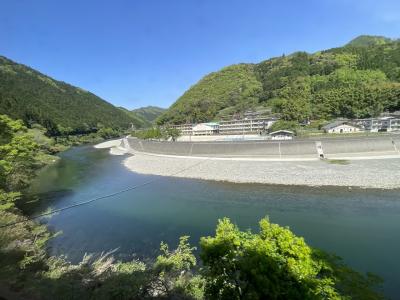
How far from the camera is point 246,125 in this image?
77.2 m

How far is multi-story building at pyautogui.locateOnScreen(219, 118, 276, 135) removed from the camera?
2847 inches

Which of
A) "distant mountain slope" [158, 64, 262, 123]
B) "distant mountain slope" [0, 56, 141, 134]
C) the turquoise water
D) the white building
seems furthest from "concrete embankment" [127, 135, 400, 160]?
"distant mountain slope" [158, 64, 262, 123]

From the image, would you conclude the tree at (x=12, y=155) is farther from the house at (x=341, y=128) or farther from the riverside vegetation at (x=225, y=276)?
the house at (x=341, y=128)

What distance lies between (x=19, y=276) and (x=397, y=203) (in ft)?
71.1

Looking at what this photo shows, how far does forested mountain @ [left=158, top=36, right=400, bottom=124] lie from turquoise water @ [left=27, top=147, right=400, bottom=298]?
48698 mm

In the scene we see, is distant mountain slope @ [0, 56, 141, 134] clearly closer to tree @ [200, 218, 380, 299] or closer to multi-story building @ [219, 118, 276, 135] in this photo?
multi-story building @ [219, 118, 276, 135]

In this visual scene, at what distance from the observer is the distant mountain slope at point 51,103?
261 feet

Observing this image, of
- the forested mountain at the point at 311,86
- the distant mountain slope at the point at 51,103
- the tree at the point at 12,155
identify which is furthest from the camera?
the distant mountain slope at the point at 51,103

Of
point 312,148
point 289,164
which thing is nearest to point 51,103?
point 289,164

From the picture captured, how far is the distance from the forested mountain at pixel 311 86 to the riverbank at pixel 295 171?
36.7 meters

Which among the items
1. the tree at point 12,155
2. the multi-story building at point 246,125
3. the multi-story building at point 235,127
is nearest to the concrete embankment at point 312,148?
the tree at point 12,155

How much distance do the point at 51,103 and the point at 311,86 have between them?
9706cm

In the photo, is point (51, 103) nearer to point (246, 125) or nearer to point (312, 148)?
point (246, 125)

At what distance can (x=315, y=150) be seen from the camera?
1411 inches
